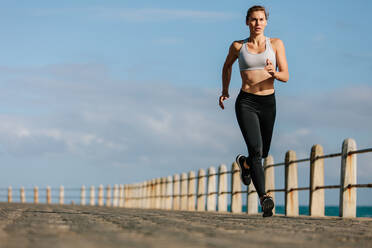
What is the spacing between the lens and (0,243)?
370 centimetres

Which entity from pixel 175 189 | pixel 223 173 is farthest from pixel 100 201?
pixel 223 173

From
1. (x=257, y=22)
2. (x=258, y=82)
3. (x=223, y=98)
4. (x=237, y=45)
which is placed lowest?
(x=223, y=98)

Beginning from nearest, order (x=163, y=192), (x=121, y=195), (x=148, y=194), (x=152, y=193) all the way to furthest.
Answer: (x=163, y=192), (x=152, y=193), (x=148, y=194), (x=121, y=195)

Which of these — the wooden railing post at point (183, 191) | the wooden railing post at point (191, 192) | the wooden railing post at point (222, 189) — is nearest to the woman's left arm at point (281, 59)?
the wooden railing post at point (222, 189)

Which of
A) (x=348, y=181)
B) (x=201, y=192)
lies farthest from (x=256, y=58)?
(x=201, y=192)

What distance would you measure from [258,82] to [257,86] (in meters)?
0.05

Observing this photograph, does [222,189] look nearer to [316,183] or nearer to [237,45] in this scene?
[316,183]

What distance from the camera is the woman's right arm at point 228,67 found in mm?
7562

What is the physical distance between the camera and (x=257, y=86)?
733cm

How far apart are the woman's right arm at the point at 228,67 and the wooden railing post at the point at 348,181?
309 cm

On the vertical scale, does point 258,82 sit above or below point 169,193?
above

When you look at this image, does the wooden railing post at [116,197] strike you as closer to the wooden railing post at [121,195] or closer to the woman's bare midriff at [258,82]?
the wooden railing post at [121,195]

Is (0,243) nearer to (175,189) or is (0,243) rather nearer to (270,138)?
(270,138)

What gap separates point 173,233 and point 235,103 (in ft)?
10.6
